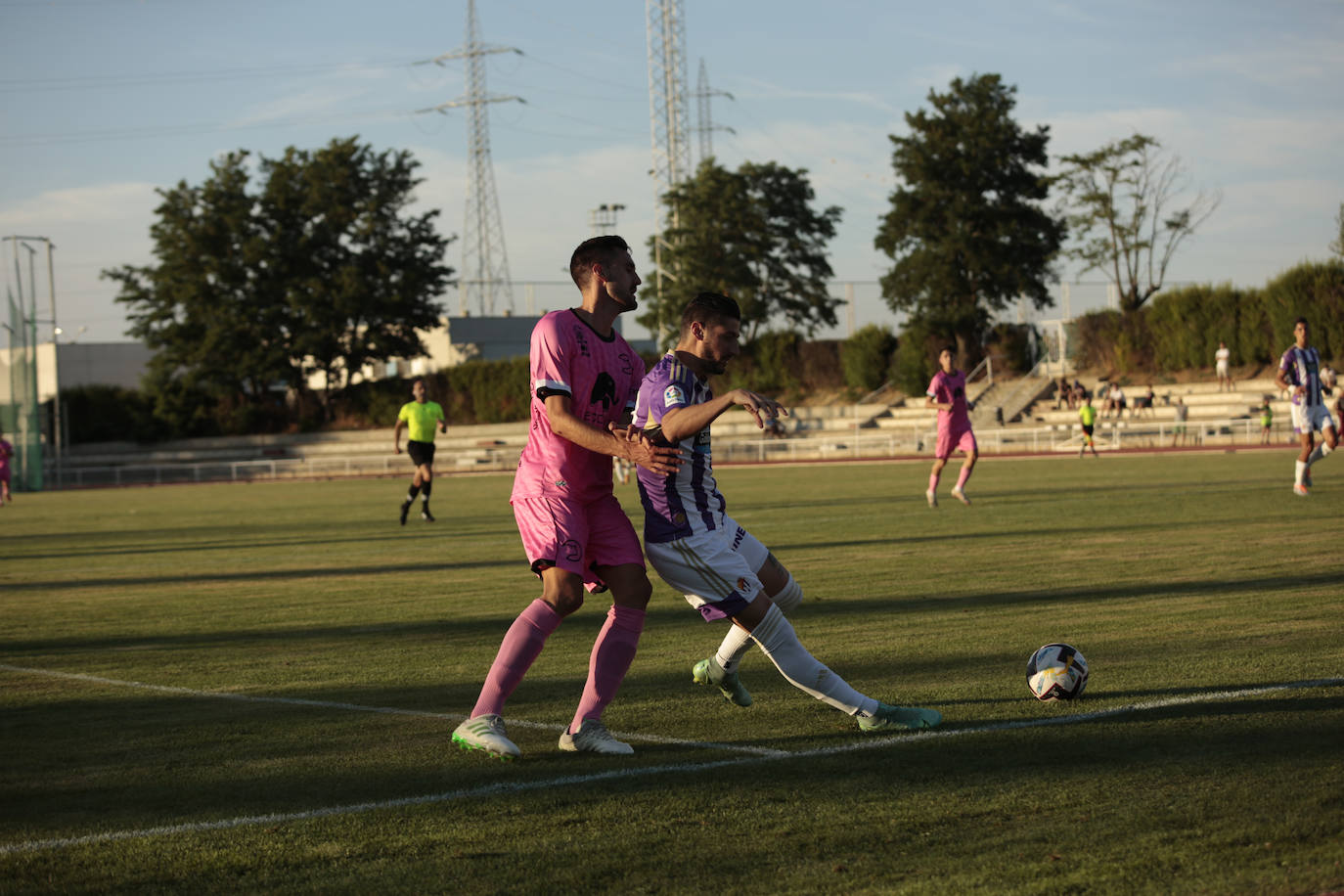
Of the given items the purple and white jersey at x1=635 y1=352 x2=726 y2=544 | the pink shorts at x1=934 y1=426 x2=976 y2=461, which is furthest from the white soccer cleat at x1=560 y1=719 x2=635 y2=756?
the pink shorts at x1=934 y1=426 x2=976 y2=461

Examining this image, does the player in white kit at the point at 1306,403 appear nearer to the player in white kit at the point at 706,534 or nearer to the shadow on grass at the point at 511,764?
the shadow on grass at the point at 511,764

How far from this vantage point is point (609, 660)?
17.2ft

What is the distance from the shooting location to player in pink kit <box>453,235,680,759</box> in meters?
5.11

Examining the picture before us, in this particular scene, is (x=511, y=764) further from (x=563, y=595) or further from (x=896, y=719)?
(x=896, y=719)

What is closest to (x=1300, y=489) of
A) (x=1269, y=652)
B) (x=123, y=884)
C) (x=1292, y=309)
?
(x=1269, y=652)

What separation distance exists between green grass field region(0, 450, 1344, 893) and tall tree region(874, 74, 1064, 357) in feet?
144

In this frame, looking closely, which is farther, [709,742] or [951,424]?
[951,424]

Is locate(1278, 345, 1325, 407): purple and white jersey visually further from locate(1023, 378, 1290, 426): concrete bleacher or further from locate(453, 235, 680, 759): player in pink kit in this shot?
locate(1023, 378, 1290, 426): concrete bleacher

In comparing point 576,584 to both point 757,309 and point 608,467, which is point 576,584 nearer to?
point 608,467

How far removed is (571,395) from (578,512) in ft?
1.60

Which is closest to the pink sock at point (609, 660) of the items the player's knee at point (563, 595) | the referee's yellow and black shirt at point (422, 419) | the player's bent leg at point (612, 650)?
the player's bent leg at point (612, 650)

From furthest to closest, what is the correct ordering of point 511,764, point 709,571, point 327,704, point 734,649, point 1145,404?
point 1145,404 → point 327,704 → point 734,649 → point 709,571 → point 511,764

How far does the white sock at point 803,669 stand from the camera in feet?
17.2

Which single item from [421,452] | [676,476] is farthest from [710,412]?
[421,452]
